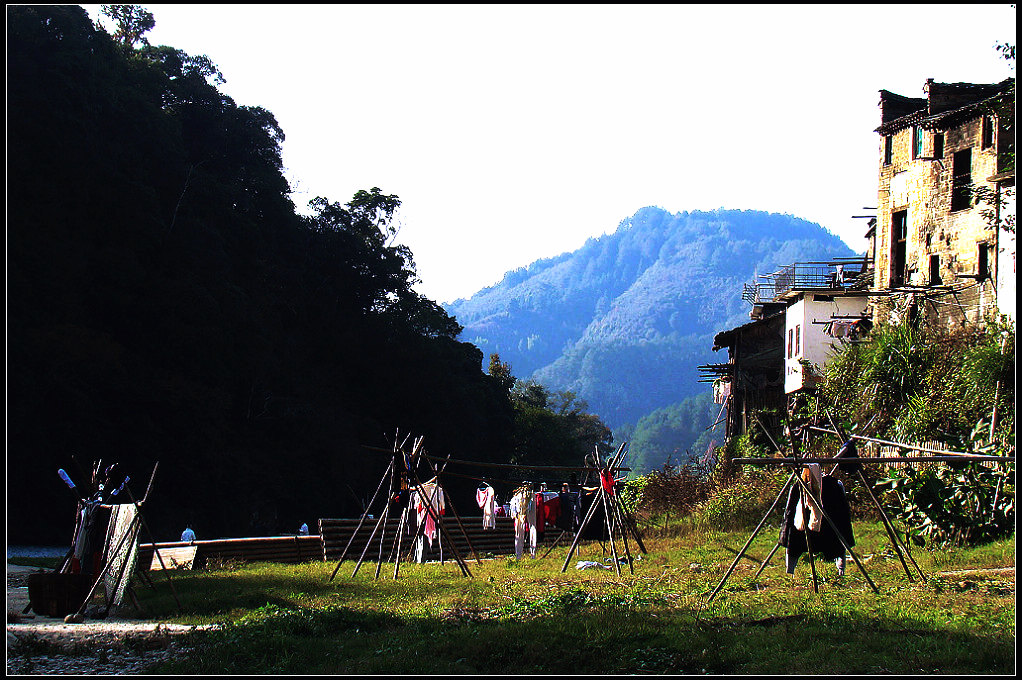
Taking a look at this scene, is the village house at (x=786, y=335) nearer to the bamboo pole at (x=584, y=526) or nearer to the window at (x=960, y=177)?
the window at (x=960, y=177)

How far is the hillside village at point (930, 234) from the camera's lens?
34625mm

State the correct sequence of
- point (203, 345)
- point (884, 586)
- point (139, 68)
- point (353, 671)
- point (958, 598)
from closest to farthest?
point (353, 671) → point (958, 598) → point (884, 586) → point (203, 345) → point (139, 68)

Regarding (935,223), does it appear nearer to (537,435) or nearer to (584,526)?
(584,526)

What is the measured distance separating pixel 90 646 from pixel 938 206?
34463 millimetres

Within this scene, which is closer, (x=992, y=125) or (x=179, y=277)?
(x=992, y=125)

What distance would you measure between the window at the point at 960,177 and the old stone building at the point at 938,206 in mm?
35

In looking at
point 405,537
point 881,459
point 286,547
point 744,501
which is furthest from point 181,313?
point 881,459

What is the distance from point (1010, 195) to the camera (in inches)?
1193

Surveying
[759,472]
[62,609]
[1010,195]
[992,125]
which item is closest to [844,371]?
[759,472]

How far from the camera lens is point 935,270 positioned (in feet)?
128

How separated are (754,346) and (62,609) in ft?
148

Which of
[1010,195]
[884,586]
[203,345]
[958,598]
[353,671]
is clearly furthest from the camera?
[203,345]

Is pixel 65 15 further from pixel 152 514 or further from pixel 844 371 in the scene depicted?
pixel 844 371

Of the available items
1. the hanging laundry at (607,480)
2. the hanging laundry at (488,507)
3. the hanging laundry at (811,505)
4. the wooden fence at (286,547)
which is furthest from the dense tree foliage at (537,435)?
the hanging laundry at (811,505)
